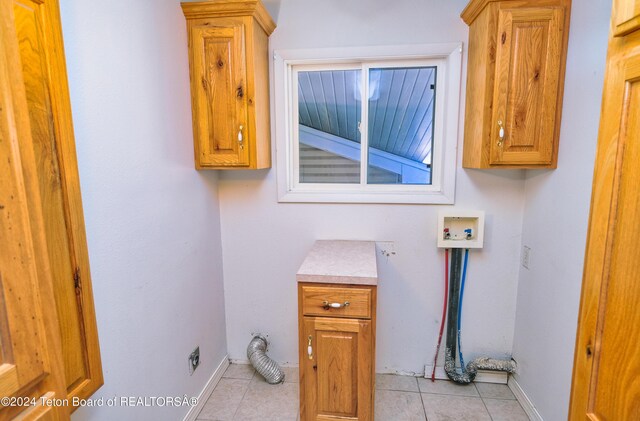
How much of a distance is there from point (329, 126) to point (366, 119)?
0.26 metres

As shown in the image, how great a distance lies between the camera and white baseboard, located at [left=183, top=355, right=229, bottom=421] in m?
1.86

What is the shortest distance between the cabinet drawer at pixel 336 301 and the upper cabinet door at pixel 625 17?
3.86 ft

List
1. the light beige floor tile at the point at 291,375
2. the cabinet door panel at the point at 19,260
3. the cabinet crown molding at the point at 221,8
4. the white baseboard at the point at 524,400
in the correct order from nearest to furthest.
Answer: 1. the cabinet door panel at the point at 19,260
2. the cabinet crown molding at the point at 221,8
3. the white baseboard at the point at 524,400
4. the light beige floor tile at the point at 291,375

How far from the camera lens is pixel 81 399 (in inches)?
41.3

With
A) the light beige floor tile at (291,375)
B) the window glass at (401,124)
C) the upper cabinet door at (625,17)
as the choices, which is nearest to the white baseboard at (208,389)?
the light beige floor tile at (291,375)

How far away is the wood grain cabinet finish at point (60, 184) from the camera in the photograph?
2.92ft

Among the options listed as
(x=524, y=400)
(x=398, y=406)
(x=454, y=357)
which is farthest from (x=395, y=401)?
(x=524, y=400)

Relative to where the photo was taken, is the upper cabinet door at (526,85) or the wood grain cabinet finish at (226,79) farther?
the wood grain cabinet finish at (226,79)

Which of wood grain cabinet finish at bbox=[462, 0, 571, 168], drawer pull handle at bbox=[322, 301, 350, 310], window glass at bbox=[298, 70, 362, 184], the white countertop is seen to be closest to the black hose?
the white countertop

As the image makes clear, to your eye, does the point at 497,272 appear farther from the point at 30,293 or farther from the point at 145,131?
the point at 30,293

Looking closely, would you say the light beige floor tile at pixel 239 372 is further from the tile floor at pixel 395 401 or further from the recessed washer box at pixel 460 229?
the recessed washer box at pixel 460 229

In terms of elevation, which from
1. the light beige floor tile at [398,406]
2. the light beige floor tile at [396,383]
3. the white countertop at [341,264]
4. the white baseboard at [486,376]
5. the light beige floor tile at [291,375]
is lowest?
the light beige floor tile at [398,406]

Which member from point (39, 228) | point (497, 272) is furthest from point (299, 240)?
point (39, 228)

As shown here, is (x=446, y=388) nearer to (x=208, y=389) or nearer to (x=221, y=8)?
(x=208, y=389)
